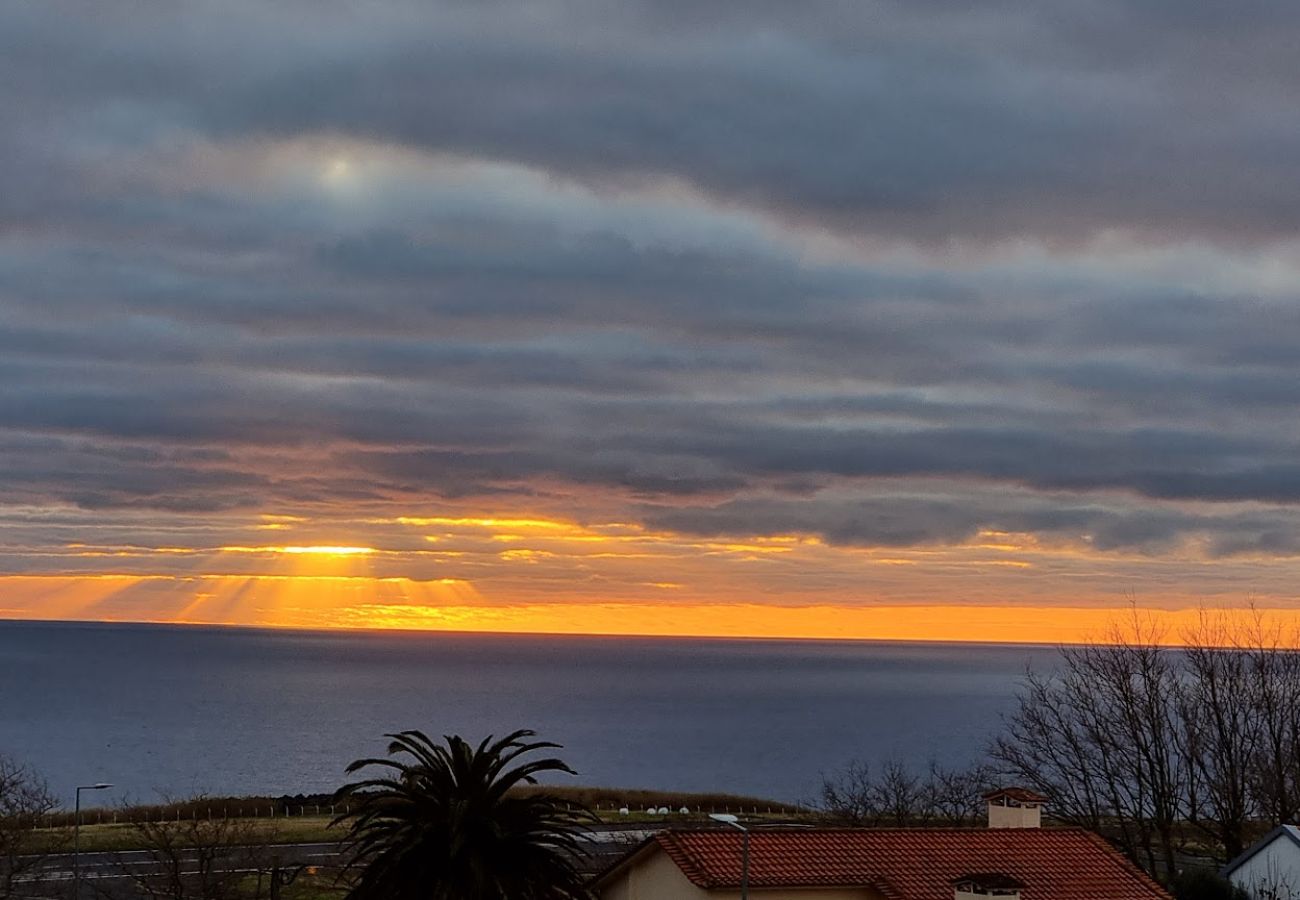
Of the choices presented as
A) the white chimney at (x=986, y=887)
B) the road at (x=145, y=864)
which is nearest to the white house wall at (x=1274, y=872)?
the white chimney at (x=986, y=887)

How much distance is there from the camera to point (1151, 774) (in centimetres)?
7594

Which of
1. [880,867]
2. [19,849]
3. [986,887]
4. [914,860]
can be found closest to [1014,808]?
[914,860]

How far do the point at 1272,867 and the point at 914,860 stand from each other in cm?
2247

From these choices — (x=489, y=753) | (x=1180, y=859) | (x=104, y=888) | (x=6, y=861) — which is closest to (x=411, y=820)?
(x=489, y=753)

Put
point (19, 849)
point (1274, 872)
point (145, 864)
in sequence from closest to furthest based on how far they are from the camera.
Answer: point (1274, 872) < point (19, 849) < point (145, 864)

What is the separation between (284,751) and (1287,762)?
456 feet

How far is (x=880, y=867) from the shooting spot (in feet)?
148

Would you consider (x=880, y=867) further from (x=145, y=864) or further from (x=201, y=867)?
(x=145, y=864)

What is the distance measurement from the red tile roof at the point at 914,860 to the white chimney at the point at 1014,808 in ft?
15.0

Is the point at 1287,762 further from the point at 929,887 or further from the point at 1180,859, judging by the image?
the point at 929,887

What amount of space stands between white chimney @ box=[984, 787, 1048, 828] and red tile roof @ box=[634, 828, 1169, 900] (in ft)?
15.0

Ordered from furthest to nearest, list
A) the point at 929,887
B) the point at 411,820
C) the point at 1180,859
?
the point at 1180,859
the point at 929,887
the point at 411,820

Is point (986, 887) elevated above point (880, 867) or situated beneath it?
situated beneath

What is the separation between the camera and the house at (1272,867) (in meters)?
59.2
